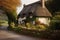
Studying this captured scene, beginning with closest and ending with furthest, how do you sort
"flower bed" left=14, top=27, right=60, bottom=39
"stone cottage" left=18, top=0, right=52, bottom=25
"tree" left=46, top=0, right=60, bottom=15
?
"flower bed" left=14, top=27, right=60, bottom=39, "tree" left=46, top=0, right=60, bottom=15, "stone cottage" left=18, top=0, right=52, bottom=25

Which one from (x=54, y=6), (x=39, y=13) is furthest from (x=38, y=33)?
(x=39, y=13)

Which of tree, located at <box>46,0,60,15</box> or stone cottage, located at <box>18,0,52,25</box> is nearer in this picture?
tree, located at <box>46,0,60,15</box>

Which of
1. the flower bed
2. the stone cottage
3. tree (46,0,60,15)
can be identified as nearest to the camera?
the flower bed

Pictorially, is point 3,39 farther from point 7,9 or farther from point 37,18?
point 37,18

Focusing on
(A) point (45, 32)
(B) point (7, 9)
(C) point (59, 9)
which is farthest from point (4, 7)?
(C) point (59, 9)

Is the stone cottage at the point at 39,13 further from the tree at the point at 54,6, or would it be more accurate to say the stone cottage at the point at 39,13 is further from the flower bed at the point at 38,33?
the flower bed at the point at 38,33

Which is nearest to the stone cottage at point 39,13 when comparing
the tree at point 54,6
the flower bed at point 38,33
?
the tree at point 54,6

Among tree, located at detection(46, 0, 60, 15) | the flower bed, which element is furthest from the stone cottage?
the flower bed

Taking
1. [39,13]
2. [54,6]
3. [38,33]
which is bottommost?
[38,33]

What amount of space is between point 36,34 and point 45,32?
1.36 feet

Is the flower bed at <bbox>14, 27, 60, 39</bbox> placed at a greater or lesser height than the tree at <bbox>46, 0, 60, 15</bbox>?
lesser

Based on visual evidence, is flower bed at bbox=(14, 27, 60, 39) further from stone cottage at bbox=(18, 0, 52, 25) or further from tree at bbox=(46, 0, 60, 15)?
stone cottage at bbox=(18, 0, 52, 25)

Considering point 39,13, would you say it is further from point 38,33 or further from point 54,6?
point 38,33

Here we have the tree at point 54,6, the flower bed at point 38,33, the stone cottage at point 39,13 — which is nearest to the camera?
the flower bed at point 38,33
